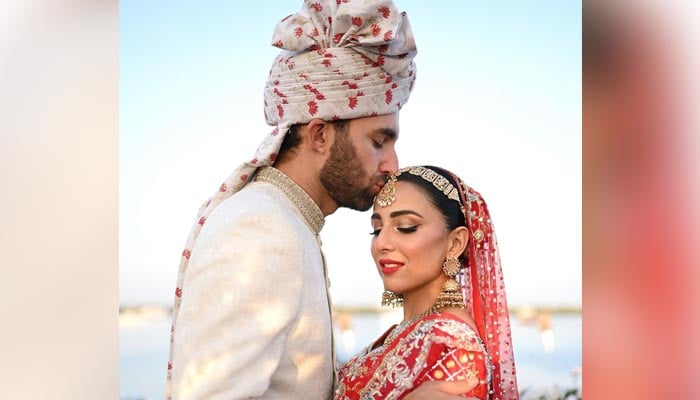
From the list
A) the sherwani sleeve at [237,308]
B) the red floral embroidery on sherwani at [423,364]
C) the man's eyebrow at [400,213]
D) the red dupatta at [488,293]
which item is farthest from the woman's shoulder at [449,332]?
the sherwani sleeve at [237,308]

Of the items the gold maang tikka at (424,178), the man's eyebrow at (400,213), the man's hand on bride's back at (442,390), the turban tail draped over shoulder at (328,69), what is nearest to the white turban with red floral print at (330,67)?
the turban tail draped over shoulder at (328,69)

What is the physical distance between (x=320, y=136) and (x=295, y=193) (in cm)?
21

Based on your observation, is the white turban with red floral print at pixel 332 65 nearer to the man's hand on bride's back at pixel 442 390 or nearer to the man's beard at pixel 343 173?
the man's beard at pixel 343 173

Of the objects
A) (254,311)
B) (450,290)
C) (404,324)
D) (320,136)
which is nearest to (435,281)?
(450,290)

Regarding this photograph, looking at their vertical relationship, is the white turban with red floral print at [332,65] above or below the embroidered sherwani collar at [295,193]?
above

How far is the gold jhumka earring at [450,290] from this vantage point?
291 cm

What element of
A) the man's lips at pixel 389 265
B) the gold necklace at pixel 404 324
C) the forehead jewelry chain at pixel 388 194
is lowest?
the gold necklace at pixel 404 324

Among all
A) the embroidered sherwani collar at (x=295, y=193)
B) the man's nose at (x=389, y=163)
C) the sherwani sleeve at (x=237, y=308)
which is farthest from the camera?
the man's nose at (x=389, y=163)

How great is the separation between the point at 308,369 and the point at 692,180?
5.00 ft

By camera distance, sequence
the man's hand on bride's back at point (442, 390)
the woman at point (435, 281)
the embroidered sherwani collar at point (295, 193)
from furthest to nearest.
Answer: the embroidered sherwani collar at point (295, 193) < the woman at point (435, 281) < the man's hand on bride's back at point (442, 390)

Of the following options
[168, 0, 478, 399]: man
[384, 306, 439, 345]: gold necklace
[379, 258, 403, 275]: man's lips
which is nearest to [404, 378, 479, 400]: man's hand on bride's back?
[168, 0, 478, 399]: man

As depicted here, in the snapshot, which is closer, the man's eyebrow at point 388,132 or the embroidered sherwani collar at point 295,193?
the embroidered sherwani collar at point 295,193

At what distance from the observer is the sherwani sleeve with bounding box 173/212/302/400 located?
93.9 inches

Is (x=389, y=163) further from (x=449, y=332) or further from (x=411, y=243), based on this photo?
(x=449, y=332)
